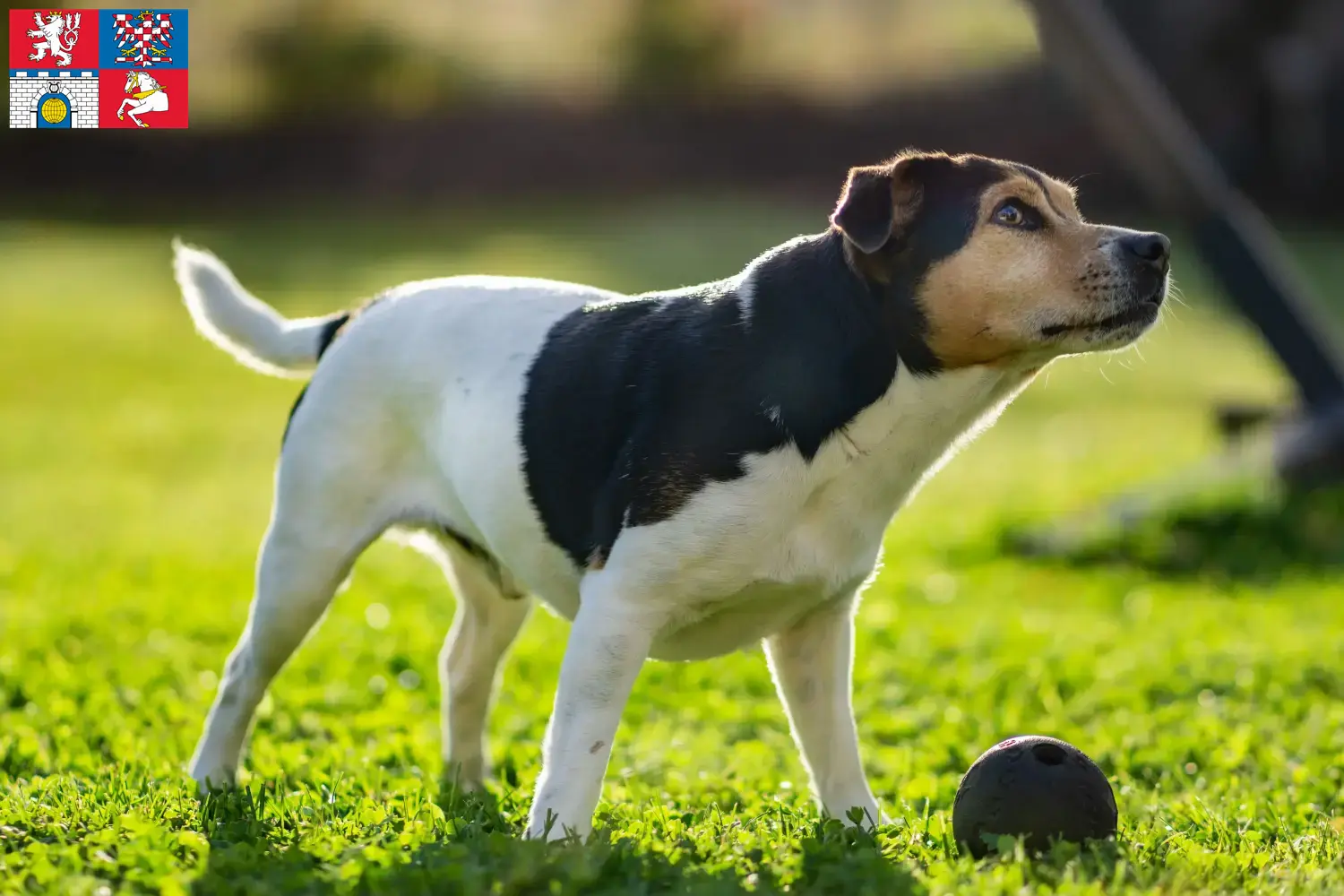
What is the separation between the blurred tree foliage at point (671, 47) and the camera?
29.1 m

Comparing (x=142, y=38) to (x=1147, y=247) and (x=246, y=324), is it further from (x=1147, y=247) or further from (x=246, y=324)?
(x=1147, y=247)

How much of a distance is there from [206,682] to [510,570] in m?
3.30

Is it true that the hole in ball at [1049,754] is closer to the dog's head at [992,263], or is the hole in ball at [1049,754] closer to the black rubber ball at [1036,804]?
the black rubber ball at [1036,804]

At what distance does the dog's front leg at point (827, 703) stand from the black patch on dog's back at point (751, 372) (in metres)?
0.93

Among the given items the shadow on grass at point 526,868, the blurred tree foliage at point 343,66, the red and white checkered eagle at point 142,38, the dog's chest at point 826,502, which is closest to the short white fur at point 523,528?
the dog's chest at point 826,502

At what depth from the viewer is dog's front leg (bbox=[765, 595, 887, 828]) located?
538 cm

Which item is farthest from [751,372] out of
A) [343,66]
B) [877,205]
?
[343,66]

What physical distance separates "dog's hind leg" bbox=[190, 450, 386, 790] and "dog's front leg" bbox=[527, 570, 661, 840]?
1.36 meters

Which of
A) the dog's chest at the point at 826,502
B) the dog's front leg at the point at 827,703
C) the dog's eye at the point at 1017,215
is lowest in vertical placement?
the dog's front leg at the point at 827,703

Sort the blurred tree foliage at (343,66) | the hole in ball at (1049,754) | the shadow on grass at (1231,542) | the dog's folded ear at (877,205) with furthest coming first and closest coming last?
the blurred tree foliage at (343,66)
the shadow on grass at (1231,542)
the hole in ball at (1049,754)
the dog's folded ear at (877,205)

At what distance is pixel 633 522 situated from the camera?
4695 mm

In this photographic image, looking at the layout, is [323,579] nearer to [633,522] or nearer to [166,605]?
[633,522]

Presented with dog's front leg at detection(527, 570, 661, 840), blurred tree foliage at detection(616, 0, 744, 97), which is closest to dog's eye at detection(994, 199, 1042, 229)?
dog's front leg at detection(527, 570, 661, 840)

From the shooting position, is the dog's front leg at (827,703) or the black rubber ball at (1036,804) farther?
the dog's front leg at (827,703)
